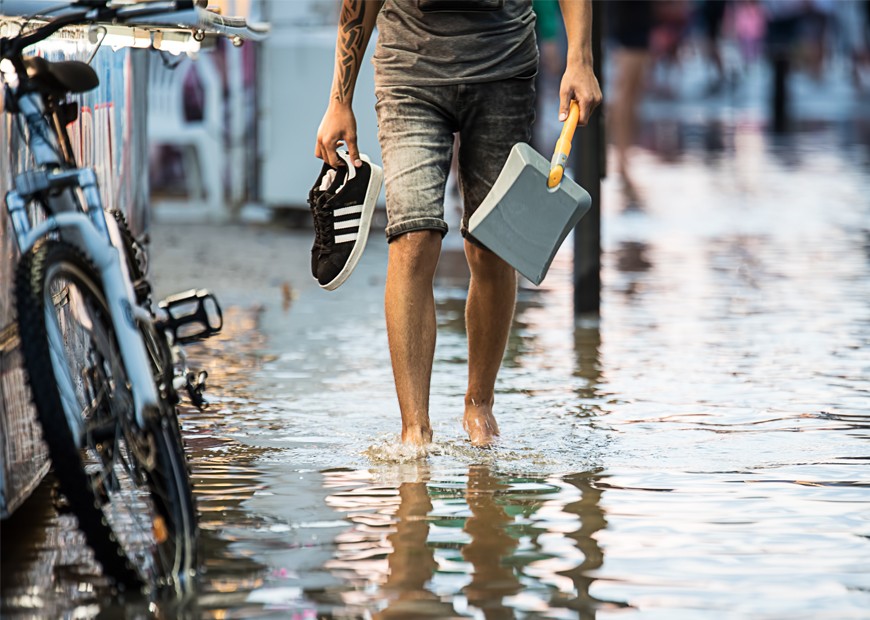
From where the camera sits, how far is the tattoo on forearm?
208 inches

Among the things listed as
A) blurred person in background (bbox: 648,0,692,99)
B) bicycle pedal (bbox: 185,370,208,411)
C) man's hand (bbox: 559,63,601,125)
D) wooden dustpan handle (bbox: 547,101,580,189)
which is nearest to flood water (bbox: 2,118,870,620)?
bicycle pedal (bbox: 185,370,208,411)

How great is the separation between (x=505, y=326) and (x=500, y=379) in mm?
973

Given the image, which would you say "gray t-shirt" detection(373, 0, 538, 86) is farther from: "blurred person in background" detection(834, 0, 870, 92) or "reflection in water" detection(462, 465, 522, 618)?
"blurred person in background" detection(834, 0, 870, 92)

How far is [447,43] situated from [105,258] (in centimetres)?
Result: 162

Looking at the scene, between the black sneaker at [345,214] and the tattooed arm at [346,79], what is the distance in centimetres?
5

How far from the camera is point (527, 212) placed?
5035 millimetres

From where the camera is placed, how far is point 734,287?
29.4ft

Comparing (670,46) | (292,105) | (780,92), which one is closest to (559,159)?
(292,105)

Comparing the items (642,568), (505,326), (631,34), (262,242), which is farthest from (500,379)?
(631,34)

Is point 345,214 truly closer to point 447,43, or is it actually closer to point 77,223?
point 447,43

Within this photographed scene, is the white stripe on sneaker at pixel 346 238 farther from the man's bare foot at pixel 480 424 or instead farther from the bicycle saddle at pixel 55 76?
the bicycle saddle at pixel 55 76

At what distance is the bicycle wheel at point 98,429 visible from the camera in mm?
3660

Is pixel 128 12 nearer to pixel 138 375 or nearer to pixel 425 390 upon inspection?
pixel 138 375

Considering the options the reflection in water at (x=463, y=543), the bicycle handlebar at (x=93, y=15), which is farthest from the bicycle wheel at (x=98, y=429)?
the bicycle handlebar at (x=93, y=15)
